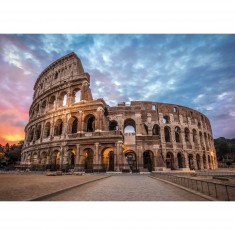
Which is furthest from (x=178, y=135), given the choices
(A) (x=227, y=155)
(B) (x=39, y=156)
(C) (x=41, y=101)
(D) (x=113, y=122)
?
(A) (x=227, y=155)

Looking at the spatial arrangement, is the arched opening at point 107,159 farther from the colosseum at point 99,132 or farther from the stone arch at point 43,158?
the stone arch at point 43,158

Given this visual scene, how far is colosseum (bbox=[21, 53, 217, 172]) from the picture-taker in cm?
2009

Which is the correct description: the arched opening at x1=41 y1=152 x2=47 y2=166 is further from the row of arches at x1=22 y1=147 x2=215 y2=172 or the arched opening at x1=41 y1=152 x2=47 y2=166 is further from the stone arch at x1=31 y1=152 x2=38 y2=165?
the stone arch at x1=31 y1=152 x2=38 y2=165

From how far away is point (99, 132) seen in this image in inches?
789

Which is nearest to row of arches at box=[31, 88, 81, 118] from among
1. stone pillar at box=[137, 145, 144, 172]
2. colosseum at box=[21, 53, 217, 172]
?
colosseum at box=[21, 53, 217, 172]

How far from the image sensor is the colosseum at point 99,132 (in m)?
20.1

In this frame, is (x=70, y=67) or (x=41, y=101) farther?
(x=41, y=101)

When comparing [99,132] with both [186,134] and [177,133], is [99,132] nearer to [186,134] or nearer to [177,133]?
[177,133]

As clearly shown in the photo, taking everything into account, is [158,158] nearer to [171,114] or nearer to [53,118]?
[171,114]

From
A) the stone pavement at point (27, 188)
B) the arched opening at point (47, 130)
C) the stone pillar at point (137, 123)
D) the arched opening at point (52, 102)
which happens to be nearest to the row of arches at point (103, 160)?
the arched opening at point (47, 130)

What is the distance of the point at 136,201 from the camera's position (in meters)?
4.51

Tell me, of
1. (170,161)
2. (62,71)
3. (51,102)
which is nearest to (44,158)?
(51,102)

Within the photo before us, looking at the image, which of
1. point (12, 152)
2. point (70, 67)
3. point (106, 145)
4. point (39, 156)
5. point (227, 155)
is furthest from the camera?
point (227, 155)

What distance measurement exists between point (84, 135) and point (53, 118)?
279 inches
